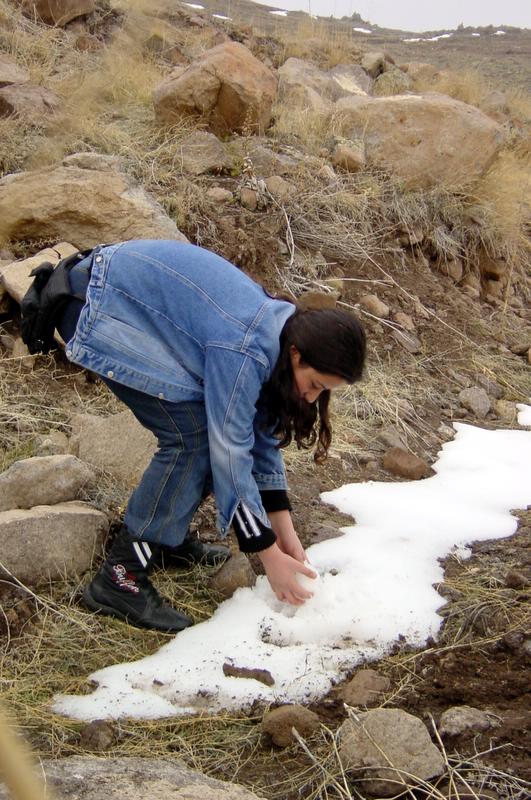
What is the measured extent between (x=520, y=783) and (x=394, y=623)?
2.13 ft

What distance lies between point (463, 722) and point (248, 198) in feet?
11.6

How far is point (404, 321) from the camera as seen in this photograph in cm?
473

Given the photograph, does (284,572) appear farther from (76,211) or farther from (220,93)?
(220,93)

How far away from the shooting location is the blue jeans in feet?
6.81

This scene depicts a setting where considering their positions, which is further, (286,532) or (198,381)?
(286,532)

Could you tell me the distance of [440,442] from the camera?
3.75 metres

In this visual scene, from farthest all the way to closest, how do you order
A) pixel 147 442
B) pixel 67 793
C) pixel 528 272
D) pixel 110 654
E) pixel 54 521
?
1. pixel 528 272
2. pixel 147 442
3. pixel 54 521
4. pixel 110 654
5. pixel 67 793

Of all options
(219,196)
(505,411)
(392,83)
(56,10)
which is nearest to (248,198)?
(219,196)

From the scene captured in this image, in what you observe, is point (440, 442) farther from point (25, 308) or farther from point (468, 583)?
point (25, 308)

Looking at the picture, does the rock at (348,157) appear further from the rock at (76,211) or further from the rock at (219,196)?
the rock at (76,211)

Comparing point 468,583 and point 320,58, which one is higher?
point 320,58

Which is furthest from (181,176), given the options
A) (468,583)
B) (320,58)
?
(320,58)

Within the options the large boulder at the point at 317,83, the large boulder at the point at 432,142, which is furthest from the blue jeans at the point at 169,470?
the large boulder at the point at 317,83

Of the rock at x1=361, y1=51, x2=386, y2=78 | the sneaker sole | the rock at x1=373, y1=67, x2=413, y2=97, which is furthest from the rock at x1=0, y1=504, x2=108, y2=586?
the rock at x1=361, y1=51, x2=386, y2=78
